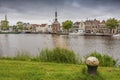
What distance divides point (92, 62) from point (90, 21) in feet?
514

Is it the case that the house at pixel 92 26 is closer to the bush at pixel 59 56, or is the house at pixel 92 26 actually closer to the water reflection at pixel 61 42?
the water reflection at pixel 61 42

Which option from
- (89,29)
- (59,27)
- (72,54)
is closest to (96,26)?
(89,29)

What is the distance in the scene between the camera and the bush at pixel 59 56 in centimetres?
1508

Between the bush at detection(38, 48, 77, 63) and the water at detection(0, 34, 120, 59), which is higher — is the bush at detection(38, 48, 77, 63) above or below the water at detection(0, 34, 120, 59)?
above

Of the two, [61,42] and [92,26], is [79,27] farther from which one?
[61,42]

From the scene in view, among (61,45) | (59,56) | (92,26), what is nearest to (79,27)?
(92,26)

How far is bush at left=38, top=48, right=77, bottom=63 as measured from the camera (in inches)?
594

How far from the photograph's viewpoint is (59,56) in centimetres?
1520

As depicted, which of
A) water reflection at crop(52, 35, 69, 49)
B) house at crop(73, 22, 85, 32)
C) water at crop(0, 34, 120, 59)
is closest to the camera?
water reflection at crop(52, 35, 69, 49)

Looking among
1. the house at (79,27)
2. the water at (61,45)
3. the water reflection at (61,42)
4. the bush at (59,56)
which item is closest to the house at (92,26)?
the house at (79,27)

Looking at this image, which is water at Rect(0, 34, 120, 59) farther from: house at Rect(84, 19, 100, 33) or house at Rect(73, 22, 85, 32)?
house at Rect(73, 22, 85, 32)

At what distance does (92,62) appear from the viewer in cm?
→ 830

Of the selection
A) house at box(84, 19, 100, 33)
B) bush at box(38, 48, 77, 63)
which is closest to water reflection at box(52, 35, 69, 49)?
bush at box(38, 48, 77, 63)

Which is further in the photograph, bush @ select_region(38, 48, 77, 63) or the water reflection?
the water reflection
